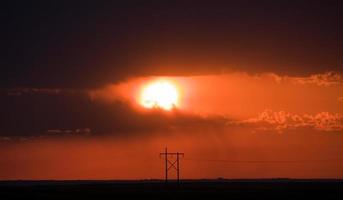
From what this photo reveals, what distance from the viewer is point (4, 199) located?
11019cm

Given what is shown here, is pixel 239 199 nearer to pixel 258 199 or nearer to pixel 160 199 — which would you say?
pixel 258 199

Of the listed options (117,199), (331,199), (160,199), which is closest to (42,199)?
(117,199)

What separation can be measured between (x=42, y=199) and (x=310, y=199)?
39153 mm

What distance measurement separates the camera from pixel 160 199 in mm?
105625

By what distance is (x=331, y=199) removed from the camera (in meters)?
101

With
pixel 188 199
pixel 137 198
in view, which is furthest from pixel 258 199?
pixel 137 198

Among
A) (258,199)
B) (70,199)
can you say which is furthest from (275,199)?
(70,199)

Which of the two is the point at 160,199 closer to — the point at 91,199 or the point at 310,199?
the point at 91,199

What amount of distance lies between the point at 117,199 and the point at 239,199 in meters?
17.4

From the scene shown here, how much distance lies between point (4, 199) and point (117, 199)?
650 inches

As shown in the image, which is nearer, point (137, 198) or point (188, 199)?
point (188, 199)

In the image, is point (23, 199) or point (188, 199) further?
point (23, 199)

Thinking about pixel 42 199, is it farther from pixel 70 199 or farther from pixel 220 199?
pixel 220 199

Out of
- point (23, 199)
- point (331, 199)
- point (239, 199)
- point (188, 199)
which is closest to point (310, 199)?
point (331, 199)
